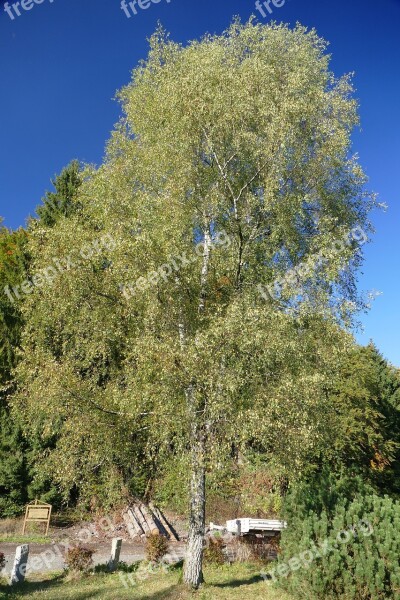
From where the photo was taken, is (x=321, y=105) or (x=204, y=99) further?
(x=321, y=105)

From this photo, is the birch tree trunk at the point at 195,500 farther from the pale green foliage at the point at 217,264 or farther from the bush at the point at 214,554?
the bush at the point at 214,554

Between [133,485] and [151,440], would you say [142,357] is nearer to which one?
[151,440]

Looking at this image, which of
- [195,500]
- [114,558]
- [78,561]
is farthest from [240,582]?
[78,561]

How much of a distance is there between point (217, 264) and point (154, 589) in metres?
8.87

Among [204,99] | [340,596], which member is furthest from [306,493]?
[204,99]

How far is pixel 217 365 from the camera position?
10.5 m

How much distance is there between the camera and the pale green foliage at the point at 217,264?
10578 millimetres

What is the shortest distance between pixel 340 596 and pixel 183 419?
4972 millimetres

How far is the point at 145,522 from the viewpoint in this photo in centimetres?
1986

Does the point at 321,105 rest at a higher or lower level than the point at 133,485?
higher

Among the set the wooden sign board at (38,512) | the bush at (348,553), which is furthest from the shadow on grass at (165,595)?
the wooden sign board at (38,512)

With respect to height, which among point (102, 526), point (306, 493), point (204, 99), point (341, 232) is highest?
point (204, 99)

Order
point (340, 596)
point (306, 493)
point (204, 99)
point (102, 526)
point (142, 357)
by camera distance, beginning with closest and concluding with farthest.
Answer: point (340, 596) < point (142, 357) < point (306, 493) < point (204, 99) < point (102, 526)

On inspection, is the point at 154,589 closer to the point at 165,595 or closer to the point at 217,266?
the point at 165,595
